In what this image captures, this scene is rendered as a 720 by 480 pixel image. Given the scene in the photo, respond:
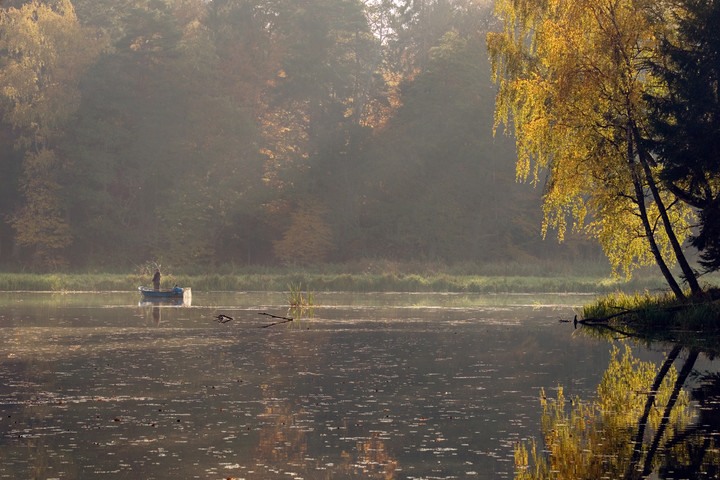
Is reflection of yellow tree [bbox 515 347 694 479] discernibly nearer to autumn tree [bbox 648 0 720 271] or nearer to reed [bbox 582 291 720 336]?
reed [bbox 582 291 720 336]

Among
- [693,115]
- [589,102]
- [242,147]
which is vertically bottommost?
[693,115]

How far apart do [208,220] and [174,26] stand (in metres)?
16.2

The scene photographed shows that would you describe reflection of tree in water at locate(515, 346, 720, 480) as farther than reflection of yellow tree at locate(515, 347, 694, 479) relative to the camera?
No

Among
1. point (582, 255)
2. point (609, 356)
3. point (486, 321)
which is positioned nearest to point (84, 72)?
point (582, 255)

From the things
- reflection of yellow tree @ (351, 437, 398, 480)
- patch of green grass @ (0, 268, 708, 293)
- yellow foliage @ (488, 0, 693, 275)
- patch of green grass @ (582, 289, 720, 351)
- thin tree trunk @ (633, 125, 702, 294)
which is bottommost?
reflection of yellow tree @ (351, 437, 398, 480)

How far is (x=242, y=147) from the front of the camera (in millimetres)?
85250

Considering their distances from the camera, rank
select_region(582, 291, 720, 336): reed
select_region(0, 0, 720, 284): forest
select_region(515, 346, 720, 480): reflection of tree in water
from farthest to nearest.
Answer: select_region(0, 0, 720, 284): forest → select_region(582, 291, 720, 336): reed → select_region(515, 346, 720, 480): reflection of tree in water

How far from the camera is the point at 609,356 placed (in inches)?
989

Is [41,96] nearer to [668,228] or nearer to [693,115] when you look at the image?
[668,228]

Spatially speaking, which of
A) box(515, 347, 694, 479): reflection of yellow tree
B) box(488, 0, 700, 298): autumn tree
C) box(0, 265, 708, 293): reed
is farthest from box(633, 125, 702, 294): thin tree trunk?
box(0, 265, 708, 293): reed

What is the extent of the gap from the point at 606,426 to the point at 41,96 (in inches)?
2818

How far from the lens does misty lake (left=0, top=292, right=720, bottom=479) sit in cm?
1284

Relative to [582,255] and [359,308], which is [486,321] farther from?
[582,255]

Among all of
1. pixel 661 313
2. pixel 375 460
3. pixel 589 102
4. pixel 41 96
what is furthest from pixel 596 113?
pixel 41 96
